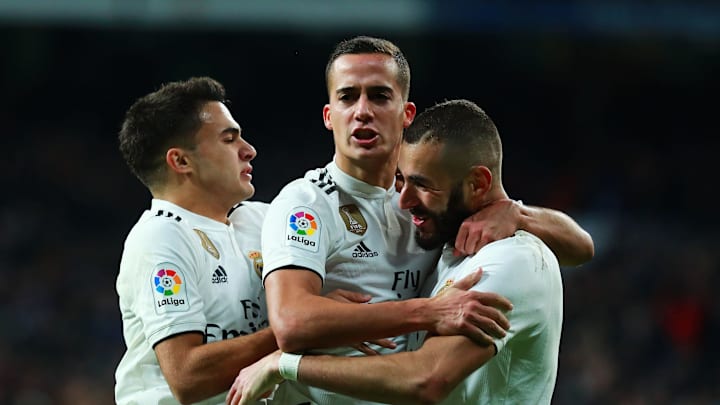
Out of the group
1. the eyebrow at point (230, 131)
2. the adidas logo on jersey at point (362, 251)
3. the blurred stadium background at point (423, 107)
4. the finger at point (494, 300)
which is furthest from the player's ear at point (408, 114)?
the blurred stadium background at point (423, 107)

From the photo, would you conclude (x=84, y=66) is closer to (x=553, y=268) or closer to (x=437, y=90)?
(x=437, y=90)

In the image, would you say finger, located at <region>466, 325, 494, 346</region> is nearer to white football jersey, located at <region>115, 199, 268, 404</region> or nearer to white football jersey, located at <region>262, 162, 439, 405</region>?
white football jersey, located at <region>262, 162, 439, 405</region>

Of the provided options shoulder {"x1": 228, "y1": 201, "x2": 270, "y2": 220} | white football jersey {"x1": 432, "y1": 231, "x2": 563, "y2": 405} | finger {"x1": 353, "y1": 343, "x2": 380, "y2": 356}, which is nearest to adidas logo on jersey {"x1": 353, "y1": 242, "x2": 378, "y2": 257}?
white football jersey {"x1": 432, "y1": 231, "x2": 563, "y2": 405}

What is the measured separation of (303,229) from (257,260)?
0.85 m

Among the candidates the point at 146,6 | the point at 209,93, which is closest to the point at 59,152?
the point at 146,6

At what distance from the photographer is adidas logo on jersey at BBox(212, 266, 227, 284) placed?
5.42m

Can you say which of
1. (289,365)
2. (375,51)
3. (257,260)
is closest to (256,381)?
(289,365)

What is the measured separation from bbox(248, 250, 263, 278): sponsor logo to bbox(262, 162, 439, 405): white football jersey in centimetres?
56

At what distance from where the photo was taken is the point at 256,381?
477cm

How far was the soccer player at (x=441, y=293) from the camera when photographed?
14.6 feet

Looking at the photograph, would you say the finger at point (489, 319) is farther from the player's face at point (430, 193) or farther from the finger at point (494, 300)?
the player's face at point (430, 193)

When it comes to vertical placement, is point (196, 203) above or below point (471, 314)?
above

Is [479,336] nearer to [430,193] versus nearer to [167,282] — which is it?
[430,193]

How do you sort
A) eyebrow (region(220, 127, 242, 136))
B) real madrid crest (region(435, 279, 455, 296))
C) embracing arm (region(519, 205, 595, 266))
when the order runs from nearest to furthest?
real madrid crest (region(435, 279, 455, 296)) < embracing arm (region(519, 205, 595, 266)) < eyebrow (region(220, 127, 242, 136))
